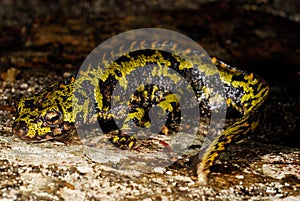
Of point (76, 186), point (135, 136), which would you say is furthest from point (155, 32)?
point (76, 186)

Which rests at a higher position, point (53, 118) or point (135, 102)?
point (135, 102)

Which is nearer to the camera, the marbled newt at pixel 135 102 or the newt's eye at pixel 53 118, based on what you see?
the marbled newt at pixel 135 102

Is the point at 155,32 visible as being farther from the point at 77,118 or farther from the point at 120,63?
the point at 77,118

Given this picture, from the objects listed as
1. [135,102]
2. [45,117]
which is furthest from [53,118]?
[135,102]

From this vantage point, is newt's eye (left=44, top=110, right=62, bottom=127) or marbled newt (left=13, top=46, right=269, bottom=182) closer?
marbled newt (left=13, top=46, right=269, bottom=182)

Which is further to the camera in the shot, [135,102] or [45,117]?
[135,102]

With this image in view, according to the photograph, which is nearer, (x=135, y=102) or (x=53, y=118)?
(x=53, y=118)

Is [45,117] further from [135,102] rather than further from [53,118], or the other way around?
[135,102]

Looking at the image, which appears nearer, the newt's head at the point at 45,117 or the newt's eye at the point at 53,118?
the newt's head at the point at 45,117
